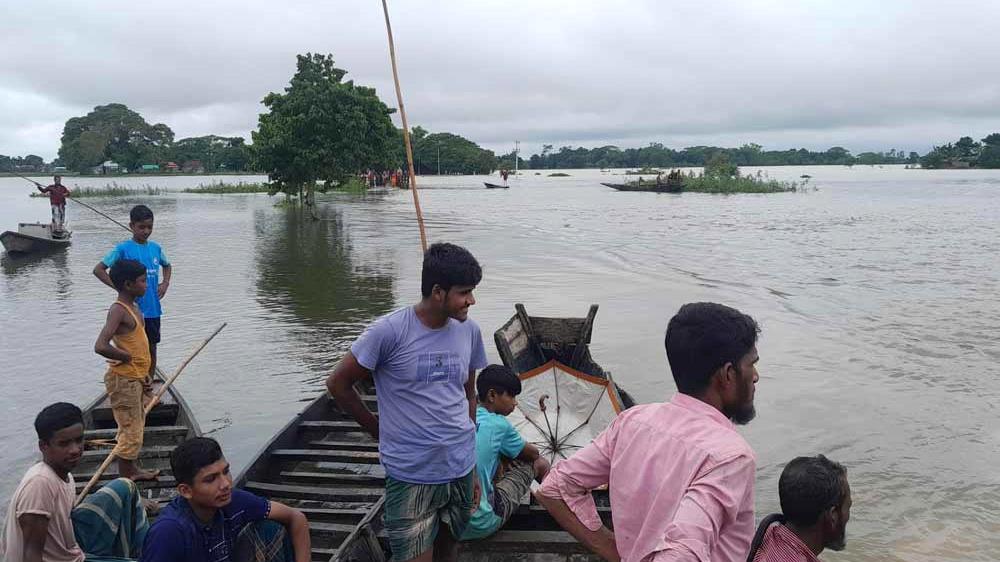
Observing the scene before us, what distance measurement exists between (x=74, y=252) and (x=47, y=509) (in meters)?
20.7

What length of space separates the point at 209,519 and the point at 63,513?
31.3 inches

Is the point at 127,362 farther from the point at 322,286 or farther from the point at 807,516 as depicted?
the point at 322,286

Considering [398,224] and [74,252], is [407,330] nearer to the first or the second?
[74,252]

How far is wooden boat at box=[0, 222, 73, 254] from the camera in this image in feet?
62.6

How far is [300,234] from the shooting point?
2556cm

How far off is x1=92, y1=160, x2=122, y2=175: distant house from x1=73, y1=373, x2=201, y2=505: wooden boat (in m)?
102

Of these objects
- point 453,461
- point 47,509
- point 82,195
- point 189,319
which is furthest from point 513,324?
point 82,195

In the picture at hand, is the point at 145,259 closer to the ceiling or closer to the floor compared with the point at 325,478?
closer to the ceiling

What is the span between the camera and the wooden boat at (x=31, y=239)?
19.1 m

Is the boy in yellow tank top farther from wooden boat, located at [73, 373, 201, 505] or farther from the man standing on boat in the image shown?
the man standing on boat

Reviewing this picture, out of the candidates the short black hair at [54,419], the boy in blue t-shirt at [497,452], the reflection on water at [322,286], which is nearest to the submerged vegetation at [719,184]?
the reflection on water at [322,286]

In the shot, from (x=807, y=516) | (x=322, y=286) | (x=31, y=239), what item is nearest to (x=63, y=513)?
(x=807, y=516)

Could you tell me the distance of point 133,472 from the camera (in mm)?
5227

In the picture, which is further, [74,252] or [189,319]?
[74,252]
